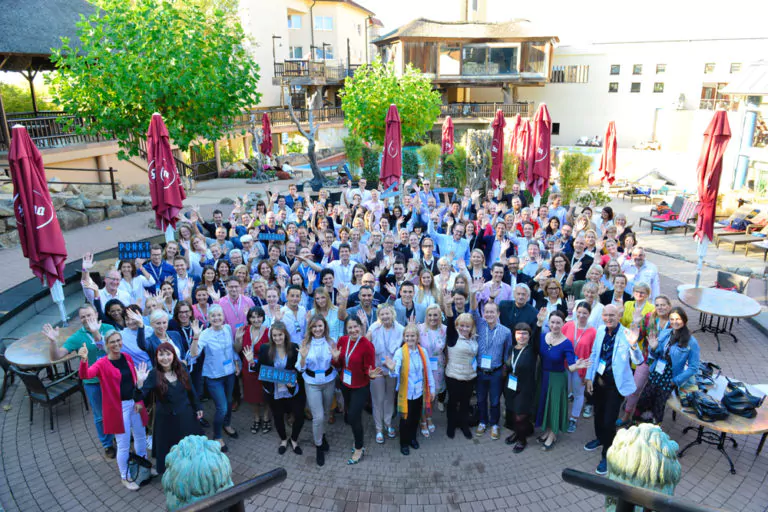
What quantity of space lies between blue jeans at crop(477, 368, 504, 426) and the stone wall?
12.5 meters

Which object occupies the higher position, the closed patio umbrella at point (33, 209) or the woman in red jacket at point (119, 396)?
the closed patio umbrella at point (33, 209)

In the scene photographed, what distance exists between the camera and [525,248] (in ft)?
29.8

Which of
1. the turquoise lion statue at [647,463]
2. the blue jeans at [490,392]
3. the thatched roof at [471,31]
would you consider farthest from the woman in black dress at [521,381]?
the thatched roof at [471,31]

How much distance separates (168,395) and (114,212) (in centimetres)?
1277

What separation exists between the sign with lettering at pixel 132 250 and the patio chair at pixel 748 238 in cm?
1465

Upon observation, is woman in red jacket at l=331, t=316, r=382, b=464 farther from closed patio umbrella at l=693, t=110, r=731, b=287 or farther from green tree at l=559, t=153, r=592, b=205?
green tree at l=559, t=153, r=592, b=205

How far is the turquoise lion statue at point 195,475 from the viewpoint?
2.48 metres

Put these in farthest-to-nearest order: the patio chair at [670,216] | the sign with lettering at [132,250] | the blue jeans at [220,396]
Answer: the patio chair at [670,216], the sign with lettering at [132,250], the blue jeans at [220,396]

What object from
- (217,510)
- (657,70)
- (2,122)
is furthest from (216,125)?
(657,70)

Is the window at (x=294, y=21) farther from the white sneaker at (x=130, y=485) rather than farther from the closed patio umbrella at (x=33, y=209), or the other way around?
the white sneaker at (x=130, y=485)

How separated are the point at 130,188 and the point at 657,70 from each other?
3890 cm

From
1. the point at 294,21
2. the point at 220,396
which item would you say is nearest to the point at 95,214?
the point at 220,396

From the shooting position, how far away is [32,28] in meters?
16.9

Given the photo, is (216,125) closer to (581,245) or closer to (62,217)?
(62,217)
